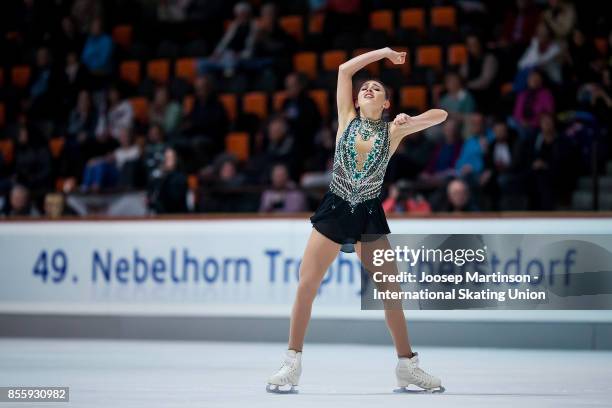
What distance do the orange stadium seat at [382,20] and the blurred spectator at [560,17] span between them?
249 cm

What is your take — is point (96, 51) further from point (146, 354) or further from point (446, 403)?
point (446, 403)

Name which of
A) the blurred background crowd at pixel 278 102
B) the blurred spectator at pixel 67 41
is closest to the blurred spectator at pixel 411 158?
the blurred background crowd at pixel 278 102

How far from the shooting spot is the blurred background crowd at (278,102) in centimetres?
1196

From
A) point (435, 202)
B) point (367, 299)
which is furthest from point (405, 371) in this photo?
point (435, 202)

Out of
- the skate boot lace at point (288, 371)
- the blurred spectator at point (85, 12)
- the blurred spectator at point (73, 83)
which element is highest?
the blurred spectator at point (85, 12)

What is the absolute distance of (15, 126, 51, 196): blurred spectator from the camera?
575 inches

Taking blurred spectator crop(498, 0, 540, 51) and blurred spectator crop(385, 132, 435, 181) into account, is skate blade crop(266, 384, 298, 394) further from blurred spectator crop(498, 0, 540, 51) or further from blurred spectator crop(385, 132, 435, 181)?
blurred spectator crop(498, 0, 540, 51)

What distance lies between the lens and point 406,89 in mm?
14148

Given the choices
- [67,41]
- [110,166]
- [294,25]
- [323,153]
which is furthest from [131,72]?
[323,153]

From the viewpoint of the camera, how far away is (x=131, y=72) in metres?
16.7

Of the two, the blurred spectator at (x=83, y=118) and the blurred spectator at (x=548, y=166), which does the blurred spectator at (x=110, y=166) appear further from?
the blurred spectator at (x=548, y=166)

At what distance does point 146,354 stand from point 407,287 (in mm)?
2194

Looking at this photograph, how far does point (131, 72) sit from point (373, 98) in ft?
35.9

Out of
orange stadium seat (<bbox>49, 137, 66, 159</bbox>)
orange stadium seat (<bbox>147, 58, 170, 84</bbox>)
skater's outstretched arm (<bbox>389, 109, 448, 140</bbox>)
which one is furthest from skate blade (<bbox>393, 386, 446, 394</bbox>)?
orange stadium seat (<bbox>147, 58, 170, 84</bbox>)
